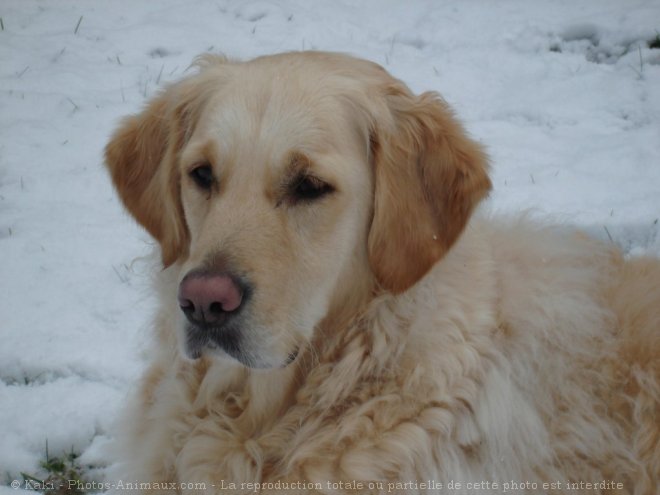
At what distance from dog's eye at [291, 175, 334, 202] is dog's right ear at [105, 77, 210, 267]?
58 centimetres

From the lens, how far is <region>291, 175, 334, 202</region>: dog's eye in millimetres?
2797

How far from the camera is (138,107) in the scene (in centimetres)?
579

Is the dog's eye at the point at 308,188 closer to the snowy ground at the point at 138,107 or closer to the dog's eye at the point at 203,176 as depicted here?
the dog's eye at the point at 203,176

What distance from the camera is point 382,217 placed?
2.90m

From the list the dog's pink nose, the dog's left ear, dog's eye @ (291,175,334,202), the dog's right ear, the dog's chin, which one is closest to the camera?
the dog's pink nose

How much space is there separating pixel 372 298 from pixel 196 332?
689 millimetres

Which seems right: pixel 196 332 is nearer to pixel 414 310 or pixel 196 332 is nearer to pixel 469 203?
pixel 414 310

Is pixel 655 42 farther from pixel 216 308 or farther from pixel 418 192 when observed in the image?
pixel 216 308

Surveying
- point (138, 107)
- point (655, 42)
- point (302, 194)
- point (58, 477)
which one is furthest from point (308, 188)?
point (655, 42)

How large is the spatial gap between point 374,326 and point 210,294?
71cm

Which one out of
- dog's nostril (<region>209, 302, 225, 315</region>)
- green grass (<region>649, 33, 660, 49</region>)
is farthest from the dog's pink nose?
green grass (<region>649, 33, 660, 49</region>)

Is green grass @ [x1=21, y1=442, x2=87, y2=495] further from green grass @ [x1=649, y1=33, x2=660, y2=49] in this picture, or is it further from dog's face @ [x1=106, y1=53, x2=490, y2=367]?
green grass @ [x1=649, y1=33, x2=660, y2=49]

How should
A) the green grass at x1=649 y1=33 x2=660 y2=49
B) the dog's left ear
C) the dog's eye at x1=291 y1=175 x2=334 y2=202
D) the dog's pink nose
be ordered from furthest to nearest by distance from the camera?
the green grass at x1=649 y1=33 x2=660 y2=49
the dog's left ear
the dog's eye at x1=291 y1=175 x2=334 y2=202
the dog's pink nose

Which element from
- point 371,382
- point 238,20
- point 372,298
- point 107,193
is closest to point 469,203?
point 372,298
